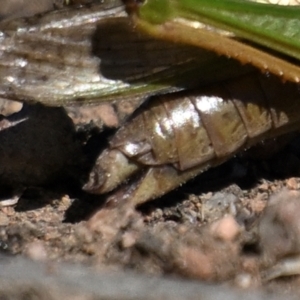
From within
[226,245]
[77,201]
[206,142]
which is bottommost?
[77,201]

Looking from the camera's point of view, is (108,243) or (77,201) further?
(77,201)

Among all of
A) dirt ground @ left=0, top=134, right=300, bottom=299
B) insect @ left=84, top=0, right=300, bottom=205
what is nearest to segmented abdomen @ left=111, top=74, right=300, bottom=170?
insect @ left=84, top=0, right=300, bottom=205

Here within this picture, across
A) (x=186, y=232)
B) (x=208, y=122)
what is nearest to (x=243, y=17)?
(x=208, y=122)

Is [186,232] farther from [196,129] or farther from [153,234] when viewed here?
[196,129]

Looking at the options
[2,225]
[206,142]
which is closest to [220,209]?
[206,142]

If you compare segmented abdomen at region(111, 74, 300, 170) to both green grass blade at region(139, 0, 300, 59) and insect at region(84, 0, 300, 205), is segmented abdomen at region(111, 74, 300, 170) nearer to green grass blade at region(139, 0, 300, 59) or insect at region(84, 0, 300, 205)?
insect at region(84, 0, 300, 205)

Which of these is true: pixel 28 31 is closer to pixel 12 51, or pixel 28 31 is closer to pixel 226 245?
pixel 12 51
